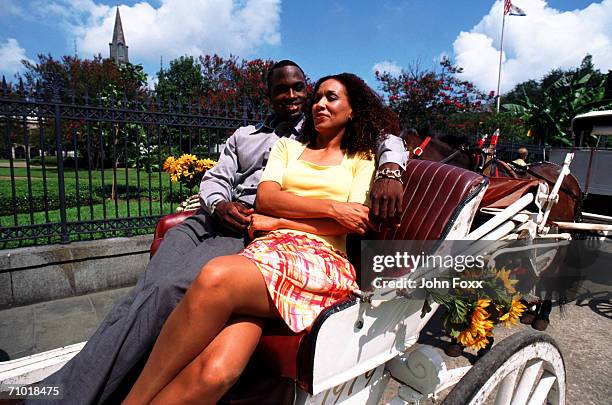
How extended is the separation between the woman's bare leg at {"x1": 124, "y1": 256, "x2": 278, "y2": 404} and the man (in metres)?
0.17

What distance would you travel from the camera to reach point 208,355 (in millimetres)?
1216

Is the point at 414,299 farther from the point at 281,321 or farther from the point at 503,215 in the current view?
the point at 503,215

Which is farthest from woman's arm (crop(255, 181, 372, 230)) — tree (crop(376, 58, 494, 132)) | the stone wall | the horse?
tree (crop(376, 58, 494, 132))

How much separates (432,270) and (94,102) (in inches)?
158

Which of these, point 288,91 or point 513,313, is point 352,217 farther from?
point 288,91

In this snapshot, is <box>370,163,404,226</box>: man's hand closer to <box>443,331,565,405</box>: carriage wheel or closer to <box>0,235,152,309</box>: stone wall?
<box>443,331,565,405</box>: carriage wheel

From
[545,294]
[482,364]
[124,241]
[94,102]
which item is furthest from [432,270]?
[94,102]

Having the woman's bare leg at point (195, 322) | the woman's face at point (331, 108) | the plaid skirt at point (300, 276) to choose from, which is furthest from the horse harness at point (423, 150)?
the woman's bare leg at point (195, 322)

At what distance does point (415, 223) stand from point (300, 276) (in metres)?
0.69

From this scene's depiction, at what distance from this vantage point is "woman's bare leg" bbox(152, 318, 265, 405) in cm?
117

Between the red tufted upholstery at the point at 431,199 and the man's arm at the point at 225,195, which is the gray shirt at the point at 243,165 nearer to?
the man's arm at the point at 225,195

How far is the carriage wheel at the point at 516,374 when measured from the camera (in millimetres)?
1321

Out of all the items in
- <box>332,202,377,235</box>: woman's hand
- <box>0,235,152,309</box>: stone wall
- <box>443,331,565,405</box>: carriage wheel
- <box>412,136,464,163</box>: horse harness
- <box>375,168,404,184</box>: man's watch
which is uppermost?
<box>412,136,464,163</box>: horse harness

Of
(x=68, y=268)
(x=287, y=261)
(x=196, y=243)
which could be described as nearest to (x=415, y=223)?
(x=287, y=261)
